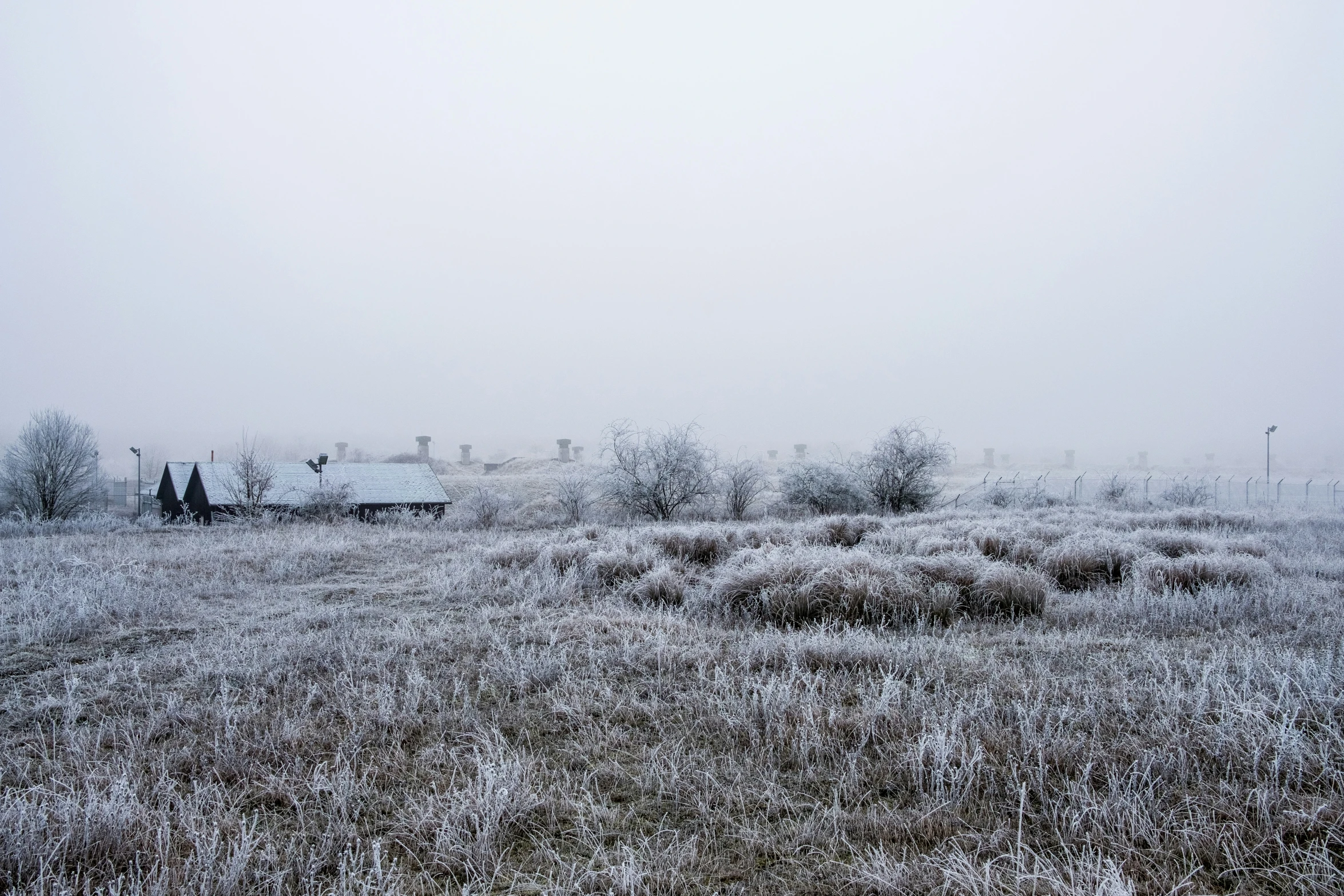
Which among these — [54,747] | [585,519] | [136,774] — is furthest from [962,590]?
[585,519]

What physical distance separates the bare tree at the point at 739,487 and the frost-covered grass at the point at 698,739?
742 inches

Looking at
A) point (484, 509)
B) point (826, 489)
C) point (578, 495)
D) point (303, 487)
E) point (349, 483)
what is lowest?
point (484, 509)

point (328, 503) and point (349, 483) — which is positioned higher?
point (349, 483)

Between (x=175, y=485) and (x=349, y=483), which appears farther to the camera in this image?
(x=175, y=485)

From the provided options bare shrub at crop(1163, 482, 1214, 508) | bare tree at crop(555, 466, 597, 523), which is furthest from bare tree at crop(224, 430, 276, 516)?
bare shrub at crop(1163, 482, 1214, 508)

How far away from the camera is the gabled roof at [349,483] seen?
93.8 feet

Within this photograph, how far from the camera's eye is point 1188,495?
94.8ft

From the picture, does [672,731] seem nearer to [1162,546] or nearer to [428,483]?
[1162,546]

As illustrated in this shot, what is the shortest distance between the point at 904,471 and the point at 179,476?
3515 centimetres

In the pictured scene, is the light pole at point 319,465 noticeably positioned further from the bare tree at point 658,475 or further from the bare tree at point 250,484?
the bare tree at point 658,475

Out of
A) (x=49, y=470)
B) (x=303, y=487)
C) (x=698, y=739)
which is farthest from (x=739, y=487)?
(x=49, y=470)

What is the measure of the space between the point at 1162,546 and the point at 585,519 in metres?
19.5

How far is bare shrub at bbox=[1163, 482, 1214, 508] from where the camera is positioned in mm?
27953

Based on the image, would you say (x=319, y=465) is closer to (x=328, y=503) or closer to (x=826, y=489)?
(x=328, y=503)
